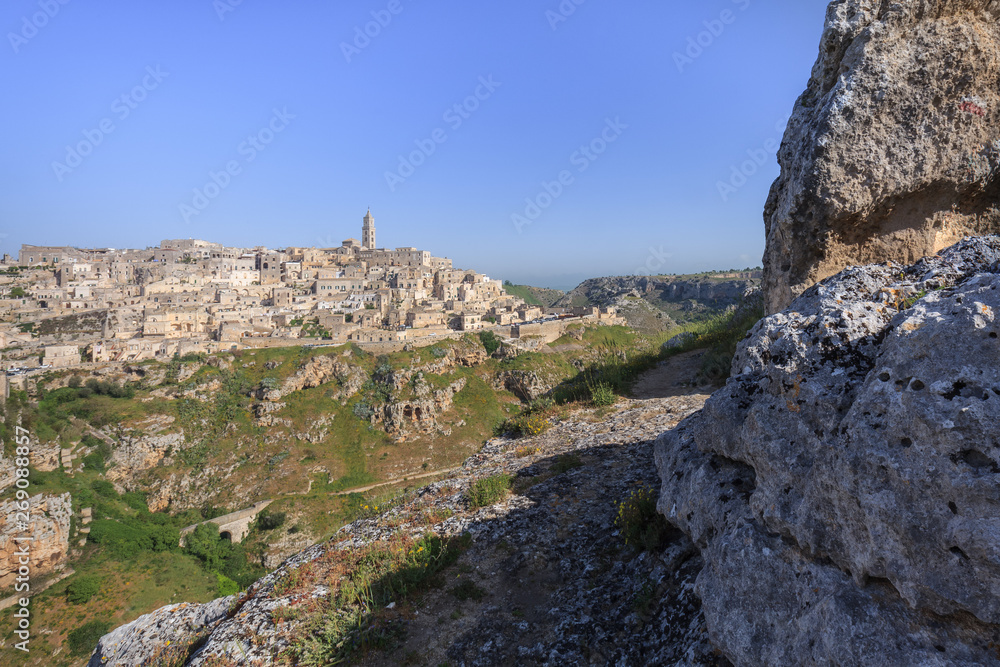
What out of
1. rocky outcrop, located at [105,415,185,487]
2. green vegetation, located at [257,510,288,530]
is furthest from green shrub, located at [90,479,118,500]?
green vegetation, located at [257,510,288,530]

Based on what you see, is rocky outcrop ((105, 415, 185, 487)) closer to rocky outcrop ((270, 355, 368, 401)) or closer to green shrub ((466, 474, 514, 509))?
rocky outcrop ((270, 355, 368, 401))

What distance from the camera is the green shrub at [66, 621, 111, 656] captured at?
20614 mm

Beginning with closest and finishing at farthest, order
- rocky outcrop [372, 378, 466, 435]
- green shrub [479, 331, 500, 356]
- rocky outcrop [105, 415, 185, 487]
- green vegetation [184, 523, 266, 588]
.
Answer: green vegetation [184, 523, 266, 588] → rocky outcrop [105, 415, 185, 487] → rocky outcrop [372, 378, 466, 435] → green shrub [479, 331, 500, 356]

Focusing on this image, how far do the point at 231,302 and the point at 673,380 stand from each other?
2682 inches

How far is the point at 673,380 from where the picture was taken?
1276 centimetres

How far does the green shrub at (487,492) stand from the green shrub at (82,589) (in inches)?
1116

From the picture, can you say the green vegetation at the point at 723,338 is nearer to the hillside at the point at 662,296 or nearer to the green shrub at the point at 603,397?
the green shrub at the point at 603,397

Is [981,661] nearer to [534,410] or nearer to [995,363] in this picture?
[995,363]

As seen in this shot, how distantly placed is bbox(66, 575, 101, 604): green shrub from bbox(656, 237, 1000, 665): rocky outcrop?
32.5 m

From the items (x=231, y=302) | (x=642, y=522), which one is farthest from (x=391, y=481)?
(x=231, y=302)

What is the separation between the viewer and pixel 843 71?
198 inches

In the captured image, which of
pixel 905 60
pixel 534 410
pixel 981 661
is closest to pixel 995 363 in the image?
pixel 981 661

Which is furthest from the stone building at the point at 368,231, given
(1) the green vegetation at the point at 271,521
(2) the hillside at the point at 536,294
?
(1) the green vegetation at the point at 271,521

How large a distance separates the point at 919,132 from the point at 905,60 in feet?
2.34
